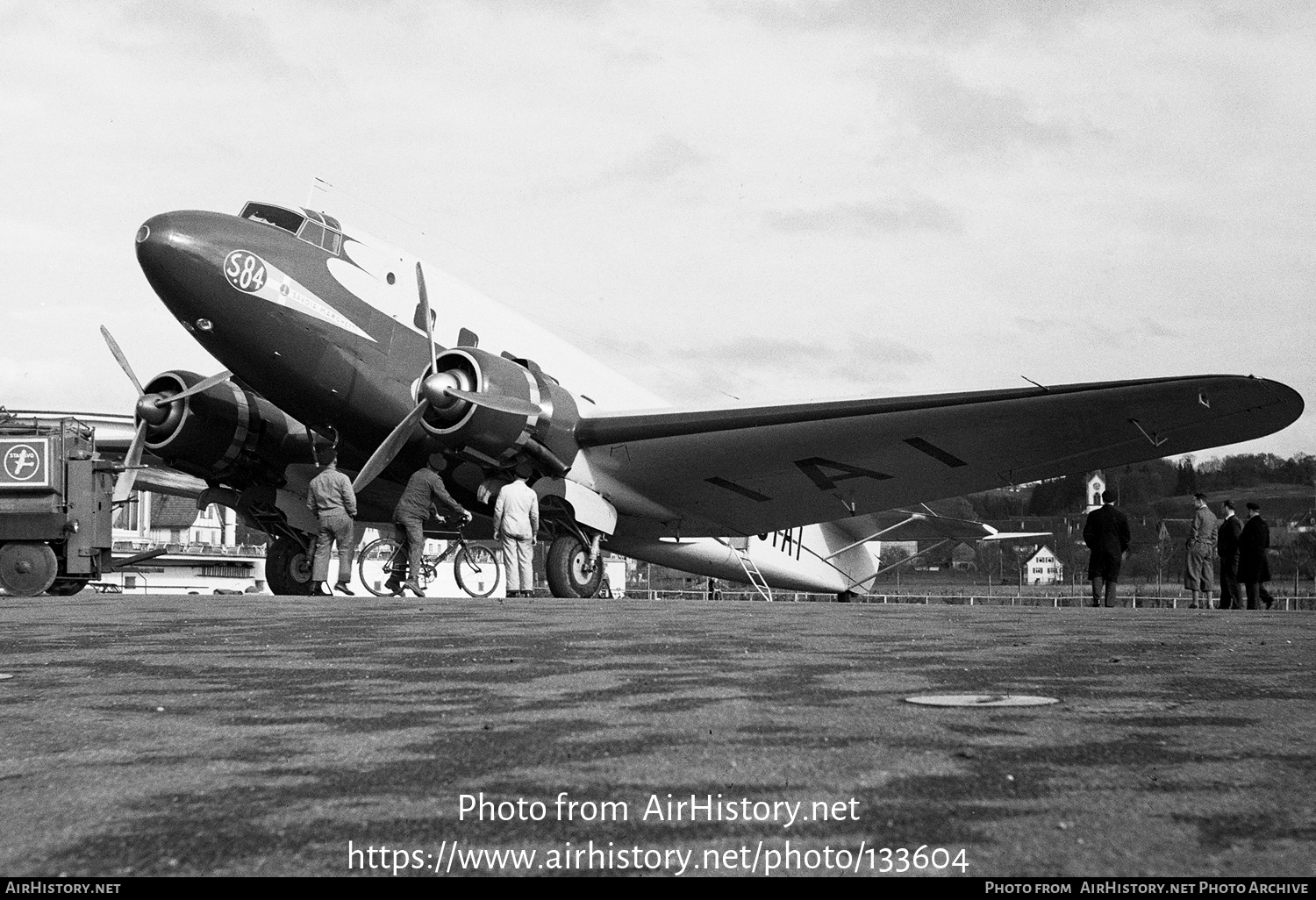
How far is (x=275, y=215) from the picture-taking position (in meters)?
15.1

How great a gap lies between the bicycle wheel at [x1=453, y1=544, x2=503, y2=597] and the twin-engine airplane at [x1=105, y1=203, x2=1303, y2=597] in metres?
1.36

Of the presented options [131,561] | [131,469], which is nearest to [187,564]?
[131,561]

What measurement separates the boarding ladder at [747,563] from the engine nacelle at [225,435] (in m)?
7.45

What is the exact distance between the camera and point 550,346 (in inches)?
695

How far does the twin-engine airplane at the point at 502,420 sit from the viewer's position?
1405 centimetres

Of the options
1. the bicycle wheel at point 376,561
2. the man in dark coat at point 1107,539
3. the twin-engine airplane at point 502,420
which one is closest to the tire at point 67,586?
the twin-engine airplane at point 502,420

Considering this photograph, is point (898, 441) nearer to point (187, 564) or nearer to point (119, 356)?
point (119, 356)

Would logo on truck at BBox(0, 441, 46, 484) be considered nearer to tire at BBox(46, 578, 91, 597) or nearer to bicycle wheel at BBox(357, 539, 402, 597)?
tire at BBox(46, 578, 91, 597)

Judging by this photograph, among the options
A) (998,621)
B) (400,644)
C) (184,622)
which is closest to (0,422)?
(184,622)

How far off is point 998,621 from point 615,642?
11.2ft

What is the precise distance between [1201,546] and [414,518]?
41.9ft

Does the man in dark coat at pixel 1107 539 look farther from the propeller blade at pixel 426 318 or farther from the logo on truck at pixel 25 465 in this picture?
the logo on truck at pixel 25 465

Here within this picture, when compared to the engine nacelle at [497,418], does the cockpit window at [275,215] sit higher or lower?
higher
